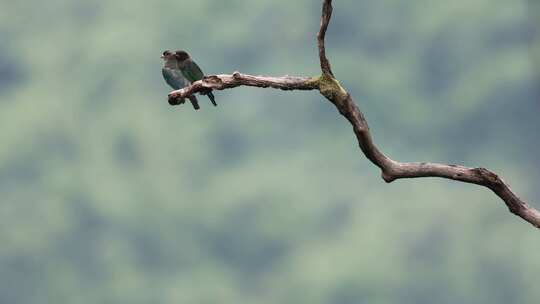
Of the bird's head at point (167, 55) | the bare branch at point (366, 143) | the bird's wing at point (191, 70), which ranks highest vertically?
the bird's head at point (167, 55)

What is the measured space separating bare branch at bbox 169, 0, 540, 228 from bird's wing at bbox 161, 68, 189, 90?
2.77 metres

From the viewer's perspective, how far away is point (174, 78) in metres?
10.7

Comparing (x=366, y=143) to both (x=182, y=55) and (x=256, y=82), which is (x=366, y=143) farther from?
(x=182, y=55)

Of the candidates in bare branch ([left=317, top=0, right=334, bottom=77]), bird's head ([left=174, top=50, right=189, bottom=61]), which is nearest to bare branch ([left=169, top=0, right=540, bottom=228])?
bare branch ([left=317, top=0, right=334, bottom=77])

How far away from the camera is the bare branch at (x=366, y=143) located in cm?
745

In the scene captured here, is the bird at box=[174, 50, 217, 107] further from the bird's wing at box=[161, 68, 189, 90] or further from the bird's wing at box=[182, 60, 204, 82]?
the bird's wing at box=[161, 68, 189, 90]

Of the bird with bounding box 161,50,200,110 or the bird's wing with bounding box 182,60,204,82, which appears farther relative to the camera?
the bird with bounding box 161,50,200,110

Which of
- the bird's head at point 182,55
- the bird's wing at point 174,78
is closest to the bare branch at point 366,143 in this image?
the bird's head at point 182,55

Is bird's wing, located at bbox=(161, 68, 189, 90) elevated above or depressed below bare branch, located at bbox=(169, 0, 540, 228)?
above

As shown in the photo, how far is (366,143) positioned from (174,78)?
3.88m

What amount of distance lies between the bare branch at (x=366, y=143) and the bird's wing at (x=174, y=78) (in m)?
2.77

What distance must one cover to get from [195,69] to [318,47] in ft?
10.6

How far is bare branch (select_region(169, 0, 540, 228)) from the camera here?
7.45 m

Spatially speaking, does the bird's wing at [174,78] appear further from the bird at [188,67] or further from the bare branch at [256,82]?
the bare branch at [256,82]
